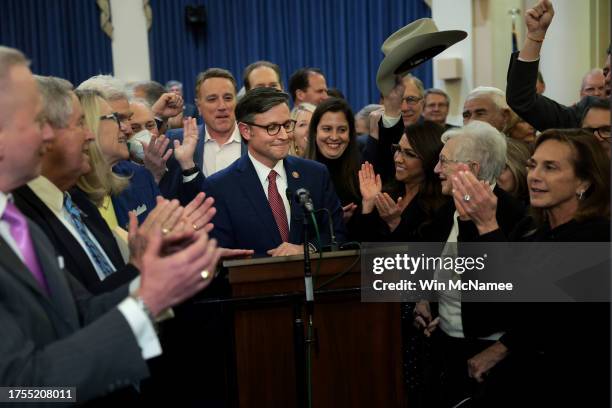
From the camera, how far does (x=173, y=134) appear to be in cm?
462

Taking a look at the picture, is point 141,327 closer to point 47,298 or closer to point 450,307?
point 47,298

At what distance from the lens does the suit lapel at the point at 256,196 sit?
3.48 metres

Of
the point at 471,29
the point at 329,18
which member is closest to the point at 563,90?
the point at 471,29

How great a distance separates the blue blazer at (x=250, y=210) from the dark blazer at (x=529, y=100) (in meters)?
1.01

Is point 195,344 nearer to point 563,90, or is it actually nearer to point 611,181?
point 611,181

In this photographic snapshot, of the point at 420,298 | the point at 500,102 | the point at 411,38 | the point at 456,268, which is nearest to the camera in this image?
the point at 456,268

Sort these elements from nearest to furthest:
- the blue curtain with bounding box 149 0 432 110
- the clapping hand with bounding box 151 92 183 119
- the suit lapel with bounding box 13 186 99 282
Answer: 1. the suit lapel with bounding box 13 186 99 282
2. the clapping hand with bounding box 151 92 183 119
3. the blue curtain with bounding box 149 0 432 110

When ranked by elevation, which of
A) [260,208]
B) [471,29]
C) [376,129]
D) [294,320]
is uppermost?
[471,29]

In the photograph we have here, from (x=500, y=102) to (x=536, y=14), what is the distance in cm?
139

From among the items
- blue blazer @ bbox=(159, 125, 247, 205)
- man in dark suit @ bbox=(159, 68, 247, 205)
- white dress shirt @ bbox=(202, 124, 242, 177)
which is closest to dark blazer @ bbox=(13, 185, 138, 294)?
blue blazer @ bbox=(159, 125, 247, 205)

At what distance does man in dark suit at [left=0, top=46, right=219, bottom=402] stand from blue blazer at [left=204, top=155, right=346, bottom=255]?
167 cm

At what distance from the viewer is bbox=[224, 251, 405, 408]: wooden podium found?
112 inches

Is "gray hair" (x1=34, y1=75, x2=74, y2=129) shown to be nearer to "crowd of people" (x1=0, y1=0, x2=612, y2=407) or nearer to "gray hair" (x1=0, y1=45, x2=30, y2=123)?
"crowd of people" (x1=0, y1=0, x2=612, y2=407)

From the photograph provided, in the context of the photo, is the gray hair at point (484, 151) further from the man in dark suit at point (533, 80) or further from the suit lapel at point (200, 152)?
the suit lapel at point (200, 152)
